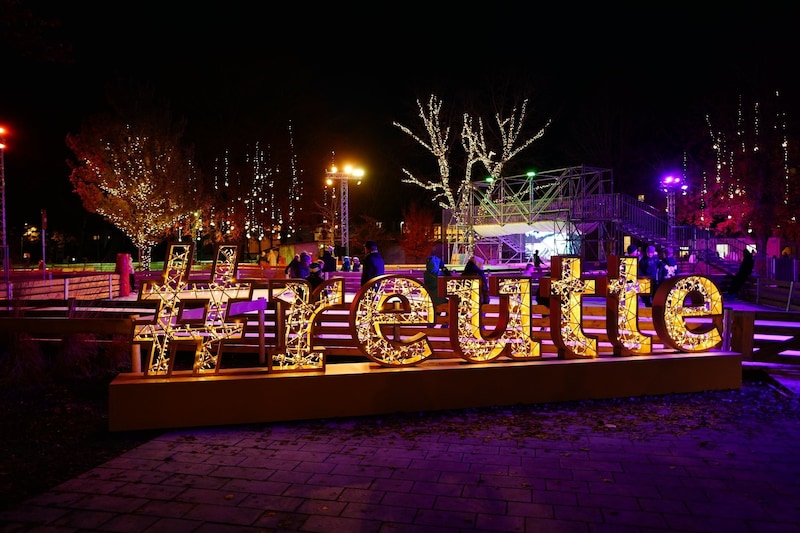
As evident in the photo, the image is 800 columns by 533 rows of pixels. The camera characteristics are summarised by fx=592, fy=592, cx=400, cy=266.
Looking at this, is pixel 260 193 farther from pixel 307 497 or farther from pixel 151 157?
pixel 307 497

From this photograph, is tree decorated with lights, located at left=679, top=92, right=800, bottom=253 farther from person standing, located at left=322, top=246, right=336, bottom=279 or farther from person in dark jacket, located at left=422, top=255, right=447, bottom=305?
person in dark jacket, located at left=422, top=255, right=447, bottom=305

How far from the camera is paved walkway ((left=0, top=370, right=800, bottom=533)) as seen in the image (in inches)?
162

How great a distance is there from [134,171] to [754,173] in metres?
31.6

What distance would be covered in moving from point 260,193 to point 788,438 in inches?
1366

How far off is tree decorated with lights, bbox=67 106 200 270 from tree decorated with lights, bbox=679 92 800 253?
93.8 feet

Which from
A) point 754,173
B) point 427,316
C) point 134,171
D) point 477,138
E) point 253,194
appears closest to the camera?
point 427,316

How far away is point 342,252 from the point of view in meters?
26.2

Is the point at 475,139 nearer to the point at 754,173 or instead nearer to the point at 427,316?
the point at 754,173

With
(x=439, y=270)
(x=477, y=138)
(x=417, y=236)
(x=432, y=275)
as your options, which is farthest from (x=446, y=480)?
(x=417, y=236)

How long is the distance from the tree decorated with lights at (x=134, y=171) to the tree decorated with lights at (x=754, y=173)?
93.8ft

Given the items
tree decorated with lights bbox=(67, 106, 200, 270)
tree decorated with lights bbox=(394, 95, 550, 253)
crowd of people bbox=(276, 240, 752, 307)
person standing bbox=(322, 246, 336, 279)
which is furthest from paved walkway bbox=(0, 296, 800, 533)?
tree decorated with lights bbox=(394, 95, 550, 253)

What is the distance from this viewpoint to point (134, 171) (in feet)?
100

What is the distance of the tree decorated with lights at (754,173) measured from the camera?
28594 millimetres

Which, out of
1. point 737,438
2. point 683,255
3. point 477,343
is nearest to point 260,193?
point 683,255
